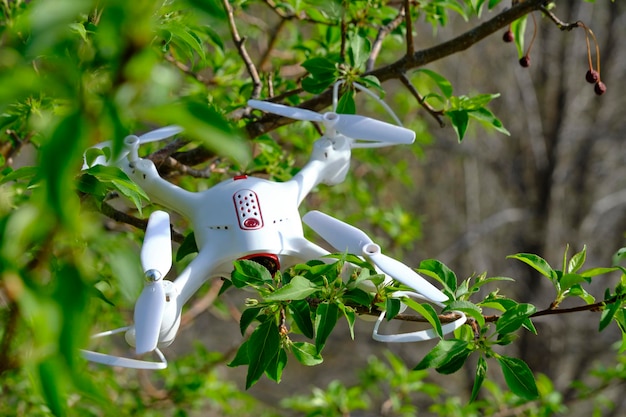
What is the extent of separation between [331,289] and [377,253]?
0.06 m

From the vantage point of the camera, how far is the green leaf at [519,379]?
0.87 m

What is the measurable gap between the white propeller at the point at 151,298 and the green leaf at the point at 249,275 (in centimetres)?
7

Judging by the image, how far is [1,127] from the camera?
1112 millimetres

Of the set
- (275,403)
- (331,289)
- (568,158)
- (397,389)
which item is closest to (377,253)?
(331,289)

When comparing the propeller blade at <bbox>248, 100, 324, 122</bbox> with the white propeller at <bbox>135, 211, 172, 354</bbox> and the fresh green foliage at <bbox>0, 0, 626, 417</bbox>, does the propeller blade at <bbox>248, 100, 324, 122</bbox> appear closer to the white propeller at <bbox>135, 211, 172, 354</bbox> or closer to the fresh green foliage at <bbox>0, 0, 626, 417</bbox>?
the fresh green foliage at <bbox>0, 0, 626, 417</bbox>

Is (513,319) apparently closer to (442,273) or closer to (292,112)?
(442,273)

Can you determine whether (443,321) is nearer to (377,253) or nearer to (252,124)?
(377,253)

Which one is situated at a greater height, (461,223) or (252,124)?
(252,124)

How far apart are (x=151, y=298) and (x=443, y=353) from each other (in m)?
0.30

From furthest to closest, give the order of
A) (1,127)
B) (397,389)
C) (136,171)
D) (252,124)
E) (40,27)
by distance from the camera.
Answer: (397,389) < (252,124) < (1,127) < (136,171) < (40,27)

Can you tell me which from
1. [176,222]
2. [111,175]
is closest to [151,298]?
[111,175]

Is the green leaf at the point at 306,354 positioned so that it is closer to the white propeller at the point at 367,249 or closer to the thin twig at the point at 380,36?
the white propeller at the point at 367,249

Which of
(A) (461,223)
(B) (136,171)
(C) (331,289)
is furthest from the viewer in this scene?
(A) (461,223)

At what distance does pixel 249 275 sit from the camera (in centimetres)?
84
